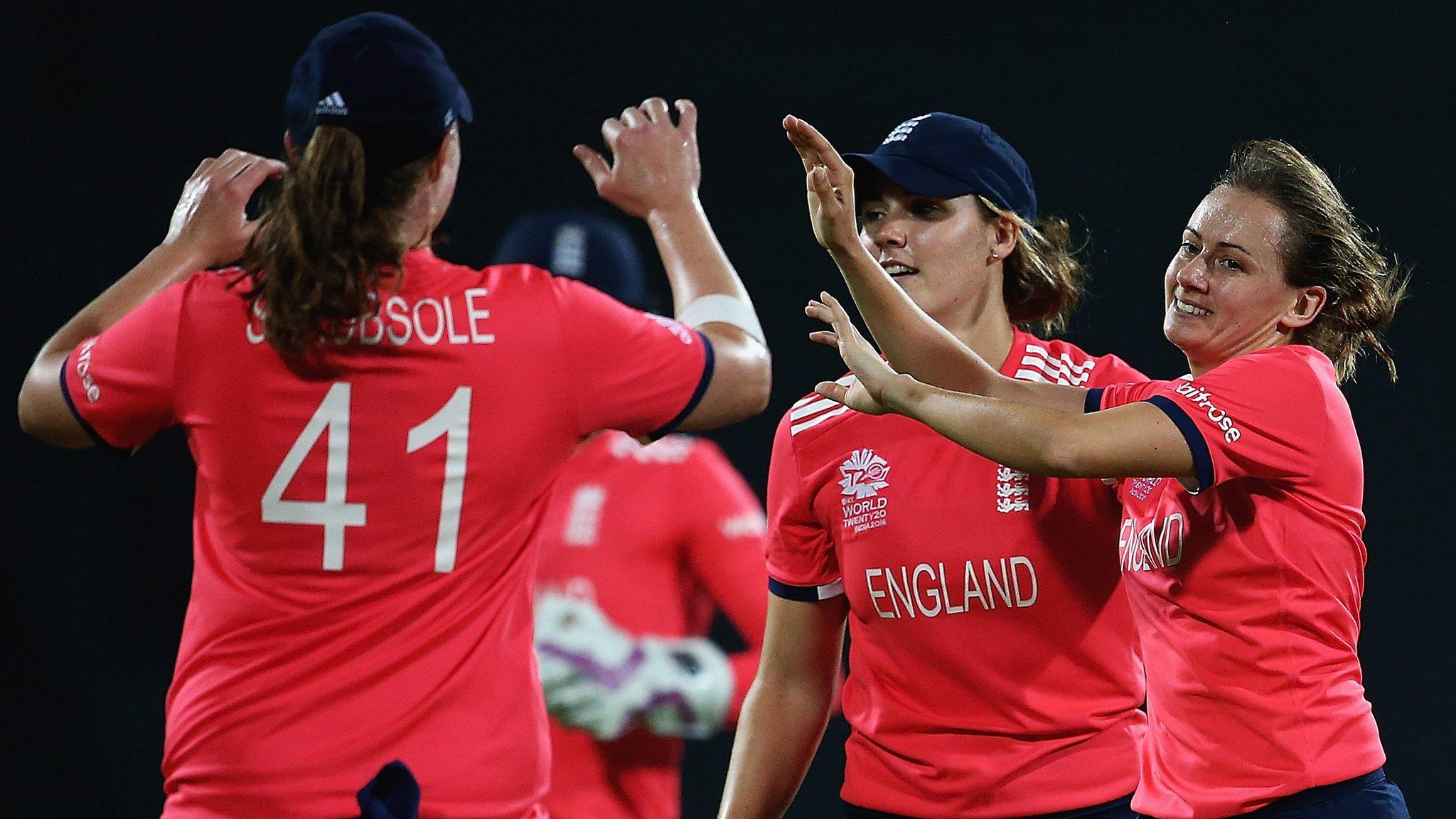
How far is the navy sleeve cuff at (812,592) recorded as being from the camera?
6.89 ft

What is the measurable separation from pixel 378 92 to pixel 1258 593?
3.77 ft

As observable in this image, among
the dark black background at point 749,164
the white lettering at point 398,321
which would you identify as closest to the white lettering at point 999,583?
the white lettering at point 398,321

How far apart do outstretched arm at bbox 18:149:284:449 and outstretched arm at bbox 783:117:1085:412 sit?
640mm

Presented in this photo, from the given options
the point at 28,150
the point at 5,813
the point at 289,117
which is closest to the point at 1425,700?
the point at 289,117

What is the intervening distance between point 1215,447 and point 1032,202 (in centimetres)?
69

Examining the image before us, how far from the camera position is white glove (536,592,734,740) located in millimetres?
2510

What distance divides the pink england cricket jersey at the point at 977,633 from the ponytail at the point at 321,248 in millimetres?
879

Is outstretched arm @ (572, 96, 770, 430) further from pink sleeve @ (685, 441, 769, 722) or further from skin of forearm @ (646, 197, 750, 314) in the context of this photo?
pink sleeve @ (685, 441, 769, 722)

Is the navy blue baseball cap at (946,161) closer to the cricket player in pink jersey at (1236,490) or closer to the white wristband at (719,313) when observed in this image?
the cricket player in pink jersey at (1236,490)

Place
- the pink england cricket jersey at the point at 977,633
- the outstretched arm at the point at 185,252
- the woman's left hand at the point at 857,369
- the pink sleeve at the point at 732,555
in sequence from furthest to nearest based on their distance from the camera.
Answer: the pink sleeve at the point at 732,555, the pink england cricket jersey at the point at 977,633, the woman's left hand at the point at 857,369, the outstretched arm at the point at 185,252

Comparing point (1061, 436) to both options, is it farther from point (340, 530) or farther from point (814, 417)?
point (340, 530)

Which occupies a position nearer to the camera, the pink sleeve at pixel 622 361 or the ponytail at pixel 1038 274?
the pink sleeve at pixel 622 361

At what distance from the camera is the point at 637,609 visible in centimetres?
265

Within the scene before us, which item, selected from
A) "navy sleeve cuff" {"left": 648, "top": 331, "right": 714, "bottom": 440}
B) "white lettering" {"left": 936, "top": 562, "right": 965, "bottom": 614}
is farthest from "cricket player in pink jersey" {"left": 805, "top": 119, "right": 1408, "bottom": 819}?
"navy sleeve cuff" {"left": 648, "top": 331, "right": 714, "bottom": 440}
